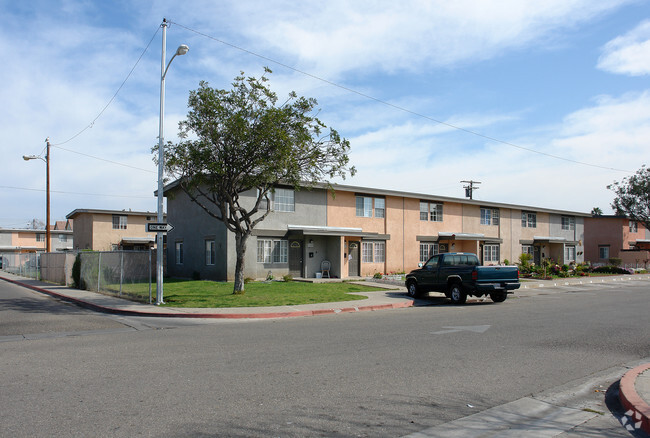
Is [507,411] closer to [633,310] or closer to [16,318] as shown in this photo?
[633,310]

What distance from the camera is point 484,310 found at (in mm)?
16094

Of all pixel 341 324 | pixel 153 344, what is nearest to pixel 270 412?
pixel 153 344

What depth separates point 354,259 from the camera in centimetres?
3061

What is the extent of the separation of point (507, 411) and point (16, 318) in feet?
45.2

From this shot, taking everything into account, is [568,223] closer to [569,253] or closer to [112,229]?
[569,253]

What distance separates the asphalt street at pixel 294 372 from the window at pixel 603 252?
46098mm

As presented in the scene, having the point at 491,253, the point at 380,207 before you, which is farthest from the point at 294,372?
the point at 491,253

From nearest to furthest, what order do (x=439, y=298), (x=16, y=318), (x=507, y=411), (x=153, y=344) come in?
(x=507, y=411) < (x=153, y=344) < (x=16, y=318) < (x=439, y=298)

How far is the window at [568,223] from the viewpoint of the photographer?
155 ft

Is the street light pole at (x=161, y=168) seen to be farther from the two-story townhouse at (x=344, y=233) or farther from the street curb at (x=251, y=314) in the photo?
the two-story townhouse at (x=344, y=233)

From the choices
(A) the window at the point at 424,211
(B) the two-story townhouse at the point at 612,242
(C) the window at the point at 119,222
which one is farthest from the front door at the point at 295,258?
(B) the two-story townhouse at the point at 612,242

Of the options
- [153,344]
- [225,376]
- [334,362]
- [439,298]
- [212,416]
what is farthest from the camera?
[439,298]

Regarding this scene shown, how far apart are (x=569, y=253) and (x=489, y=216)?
476 inches

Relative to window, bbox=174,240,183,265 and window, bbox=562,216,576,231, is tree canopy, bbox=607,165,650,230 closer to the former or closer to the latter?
window, bbox=562,216,576,231
